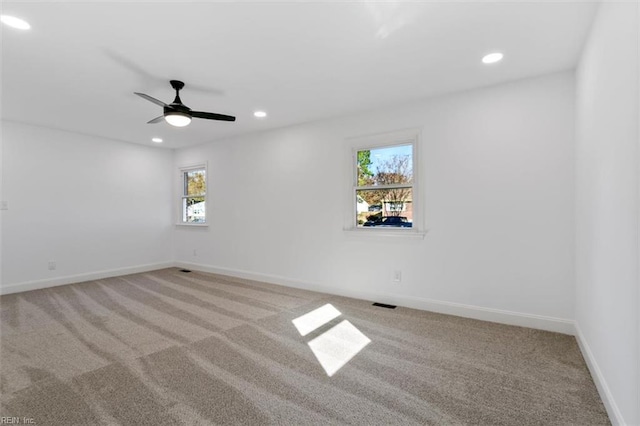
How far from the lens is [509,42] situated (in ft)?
8.06

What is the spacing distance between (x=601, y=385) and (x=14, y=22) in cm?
472

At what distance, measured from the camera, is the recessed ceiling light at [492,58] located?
2.64m

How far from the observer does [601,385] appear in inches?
75.4

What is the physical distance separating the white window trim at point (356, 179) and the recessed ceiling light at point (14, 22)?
10.9 feet

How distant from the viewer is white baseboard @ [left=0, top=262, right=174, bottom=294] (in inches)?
181

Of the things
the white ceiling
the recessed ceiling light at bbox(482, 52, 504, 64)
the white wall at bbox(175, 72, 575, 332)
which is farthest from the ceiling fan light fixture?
the recessed ceiling light at bbox(482, 52, 504, 64)

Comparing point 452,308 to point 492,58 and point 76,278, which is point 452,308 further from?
point 76,278

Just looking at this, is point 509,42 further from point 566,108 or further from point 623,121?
point 623,121

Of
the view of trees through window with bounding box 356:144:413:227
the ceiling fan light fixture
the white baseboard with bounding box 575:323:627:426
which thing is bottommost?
the white baseboard with bounding box 575:323:627:426

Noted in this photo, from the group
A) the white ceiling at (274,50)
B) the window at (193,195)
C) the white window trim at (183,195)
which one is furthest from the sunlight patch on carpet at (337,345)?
the window at (193,195)

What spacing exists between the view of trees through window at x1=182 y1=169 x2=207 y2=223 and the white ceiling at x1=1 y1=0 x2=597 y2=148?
2460 millimetres

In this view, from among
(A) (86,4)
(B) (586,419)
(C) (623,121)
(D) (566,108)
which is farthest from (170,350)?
(D) (566,108)

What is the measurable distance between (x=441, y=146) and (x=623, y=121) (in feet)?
6.62

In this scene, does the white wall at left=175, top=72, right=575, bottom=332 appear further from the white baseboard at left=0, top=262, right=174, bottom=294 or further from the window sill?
the white baseboard at left=0, top=262, right=174, bottom=294
